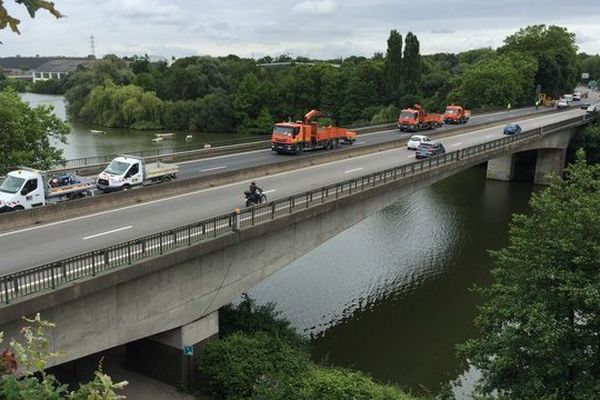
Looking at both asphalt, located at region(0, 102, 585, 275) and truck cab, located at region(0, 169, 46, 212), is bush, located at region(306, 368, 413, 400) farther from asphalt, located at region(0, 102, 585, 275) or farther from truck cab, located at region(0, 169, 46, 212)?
truck cab, located at region(0, 169, 46, 212)

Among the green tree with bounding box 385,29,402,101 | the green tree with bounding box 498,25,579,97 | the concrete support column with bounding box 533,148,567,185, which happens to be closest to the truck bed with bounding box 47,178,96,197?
the concrete support column with bounding box 533,148,567,185

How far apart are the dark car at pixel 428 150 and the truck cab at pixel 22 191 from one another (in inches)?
1035

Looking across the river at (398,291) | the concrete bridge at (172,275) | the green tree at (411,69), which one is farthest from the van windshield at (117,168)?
the green tree at (411,69)

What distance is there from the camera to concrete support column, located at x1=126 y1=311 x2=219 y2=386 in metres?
19.6

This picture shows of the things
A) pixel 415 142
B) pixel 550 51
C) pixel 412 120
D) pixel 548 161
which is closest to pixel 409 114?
pixel 412 120

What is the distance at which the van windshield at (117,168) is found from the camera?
2770cm

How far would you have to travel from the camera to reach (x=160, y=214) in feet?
77.8

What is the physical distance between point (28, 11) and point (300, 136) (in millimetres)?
36175

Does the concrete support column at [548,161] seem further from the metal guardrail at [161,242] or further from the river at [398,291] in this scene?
the metal guardrail at [161,242]

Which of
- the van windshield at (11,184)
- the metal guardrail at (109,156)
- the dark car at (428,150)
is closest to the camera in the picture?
the van windshield at (11,184)

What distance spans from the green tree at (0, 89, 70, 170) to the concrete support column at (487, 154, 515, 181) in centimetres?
4662

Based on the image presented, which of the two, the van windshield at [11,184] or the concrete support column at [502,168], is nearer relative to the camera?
the van windshield at [11,184]

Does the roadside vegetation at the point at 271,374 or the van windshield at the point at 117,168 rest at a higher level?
the van windshield at the point at 117,168

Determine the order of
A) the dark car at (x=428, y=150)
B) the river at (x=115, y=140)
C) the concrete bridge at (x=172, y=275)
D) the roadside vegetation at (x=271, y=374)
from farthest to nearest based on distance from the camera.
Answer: the river at (x=115, y=140)
the dark car at (x=428, y=150)
the roadside vegetation at (x=271, y=374)
the concrete bridge at (x=172, y=275)
